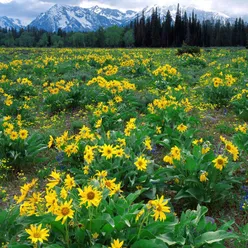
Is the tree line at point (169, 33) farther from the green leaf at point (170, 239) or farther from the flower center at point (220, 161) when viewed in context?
→ the green leaf at point (170, 239)

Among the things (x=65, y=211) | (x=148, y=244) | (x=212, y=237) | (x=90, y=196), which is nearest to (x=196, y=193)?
(x=212, y=237)

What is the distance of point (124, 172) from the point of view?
13.8ft

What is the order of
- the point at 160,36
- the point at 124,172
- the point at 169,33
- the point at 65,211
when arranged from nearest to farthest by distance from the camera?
1. the point at 65,211
2. the point at 124,172
3. the point at 169,33
4. the point at 160,36

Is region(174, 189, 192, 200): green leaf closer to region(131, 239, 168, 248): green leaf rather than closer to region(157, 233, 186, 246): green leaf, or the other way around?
region(157, 233, 186, 246): green leaf

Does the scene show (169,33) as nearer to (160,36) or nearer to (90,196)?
(160,36)

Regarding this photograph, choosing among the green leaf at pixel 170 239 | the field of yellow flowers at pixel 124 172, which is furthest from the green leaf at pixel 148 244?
the green leaf at pixel 170 239

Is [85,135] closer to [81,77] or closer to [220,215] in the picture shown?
[220,215]

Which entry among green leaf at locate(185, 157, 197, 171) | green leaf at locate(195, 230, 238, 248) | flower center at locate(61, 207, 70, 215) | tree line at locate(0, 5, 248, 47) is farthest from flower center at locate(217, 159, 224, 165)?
tree line at locate(0, 5, 248, 47)

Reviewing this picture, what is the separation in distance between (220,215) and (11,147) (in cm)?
322

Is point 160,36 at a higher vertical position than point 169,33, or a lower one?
lower

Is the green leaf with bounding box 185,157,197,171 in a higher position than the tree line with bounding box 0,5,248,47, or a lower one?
lower

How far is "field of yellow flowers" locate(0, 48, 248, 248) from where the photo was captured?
264cm

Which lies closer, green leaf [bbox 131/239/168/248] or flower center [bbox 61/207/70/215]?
flower center [bbox 61/207/70/215]

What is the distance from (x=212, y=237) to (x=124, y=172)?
5.25 ft
